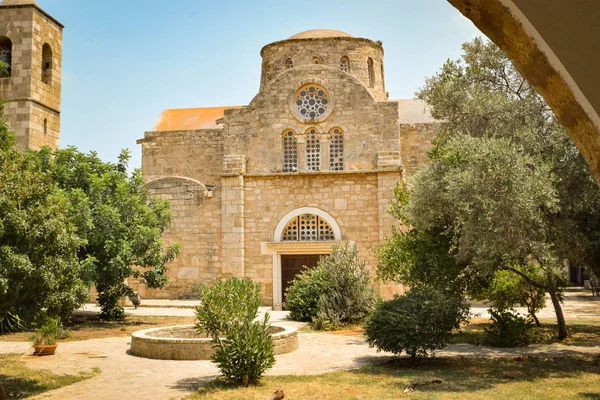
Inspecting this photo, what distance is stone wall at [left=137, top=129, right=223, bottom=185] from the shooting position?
86.3 ft

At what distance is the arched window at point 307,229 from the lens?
866 inches

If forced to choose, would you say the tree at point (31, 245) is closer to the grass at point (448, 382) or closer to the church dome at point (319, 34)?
the grass at point (448, 382)

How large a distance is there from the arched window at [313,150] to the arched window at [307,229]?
1.92 metres

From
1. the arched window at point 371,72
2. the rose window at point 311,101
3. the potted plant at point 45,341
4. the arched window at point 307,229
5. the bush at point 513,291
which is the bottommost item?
the potted plant at point 45,341

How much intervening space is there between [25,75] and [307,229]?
11.3 meters

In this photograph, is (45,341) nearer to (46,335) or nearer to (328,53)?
(46,335)

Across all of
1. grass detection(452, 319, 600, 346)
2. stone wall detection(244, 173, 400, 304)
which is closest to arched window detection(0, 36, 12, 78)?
stone wall detection(244, 173, 400, 304)

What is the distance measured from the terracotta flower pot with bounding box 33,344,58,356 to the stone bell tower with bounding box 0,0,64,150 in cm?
1012

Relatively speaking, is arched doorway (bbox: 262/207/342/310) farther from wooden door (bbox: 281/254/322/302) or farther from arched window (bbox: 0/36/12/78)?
arched window (bbox: 0/36/12/78)

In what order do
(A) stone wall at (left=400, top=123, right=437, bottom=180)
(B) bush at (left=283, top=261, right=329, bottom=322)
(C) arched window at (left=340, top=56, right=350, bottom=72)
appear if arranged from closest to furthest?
1. (B) bush at (left=283, top=261, right=329, bottom=322)
2. (A) stone wall at (left=400, top=123, right=437, bottom=180)
3. (C) arched window at (left=340, top=56, right=350, bottom=72)

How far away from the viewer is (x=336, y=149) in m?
22.5

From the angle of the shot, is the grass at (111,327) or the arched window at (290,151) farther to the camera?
the arched window at (290,151)

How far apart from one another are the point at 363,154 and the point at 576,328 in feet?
31.8

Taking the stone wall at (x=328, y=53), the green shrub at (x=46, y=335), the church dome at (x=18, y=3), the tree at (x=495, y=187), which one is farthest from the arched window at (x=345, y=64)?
the green shrub at (x=46, y=335)
